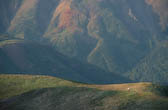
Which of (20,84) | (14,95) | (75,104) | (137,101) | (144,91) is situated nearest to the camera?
(137,101)

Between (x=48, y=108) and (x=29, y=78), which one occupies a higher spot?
(x=29, y=78)

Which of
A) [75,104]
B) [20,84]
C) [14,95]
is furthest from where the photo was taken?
[20,84]

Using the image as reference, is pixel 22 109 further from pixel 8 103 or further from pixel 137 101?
pixel 137 101

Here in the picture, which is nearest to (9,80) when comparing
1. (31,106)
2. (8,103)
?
(8,103)

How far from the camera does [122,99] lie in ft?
159

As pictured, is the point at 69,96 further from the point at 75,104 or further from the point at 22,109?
the point at 22,109

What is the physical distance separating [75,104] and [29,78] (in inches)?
1163

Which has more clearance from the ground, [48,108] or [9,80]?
[9,80]

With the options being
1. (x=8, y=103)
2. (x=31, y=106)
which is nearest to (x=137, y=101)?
(x=31, y=106)

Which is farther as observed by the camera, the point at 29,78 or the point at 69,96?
the point at 29,78

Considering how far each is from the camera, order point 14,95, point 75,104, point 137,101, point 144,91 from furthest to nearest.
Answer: point 14,95, point 144,91, point 75,104, point 137,101

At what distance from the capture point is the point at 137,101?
46469mm

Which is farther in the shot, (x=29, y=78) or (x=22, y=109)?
(x=29, y=78)

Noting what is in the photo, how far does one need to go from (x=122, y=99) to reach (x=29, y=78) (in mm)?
35926
